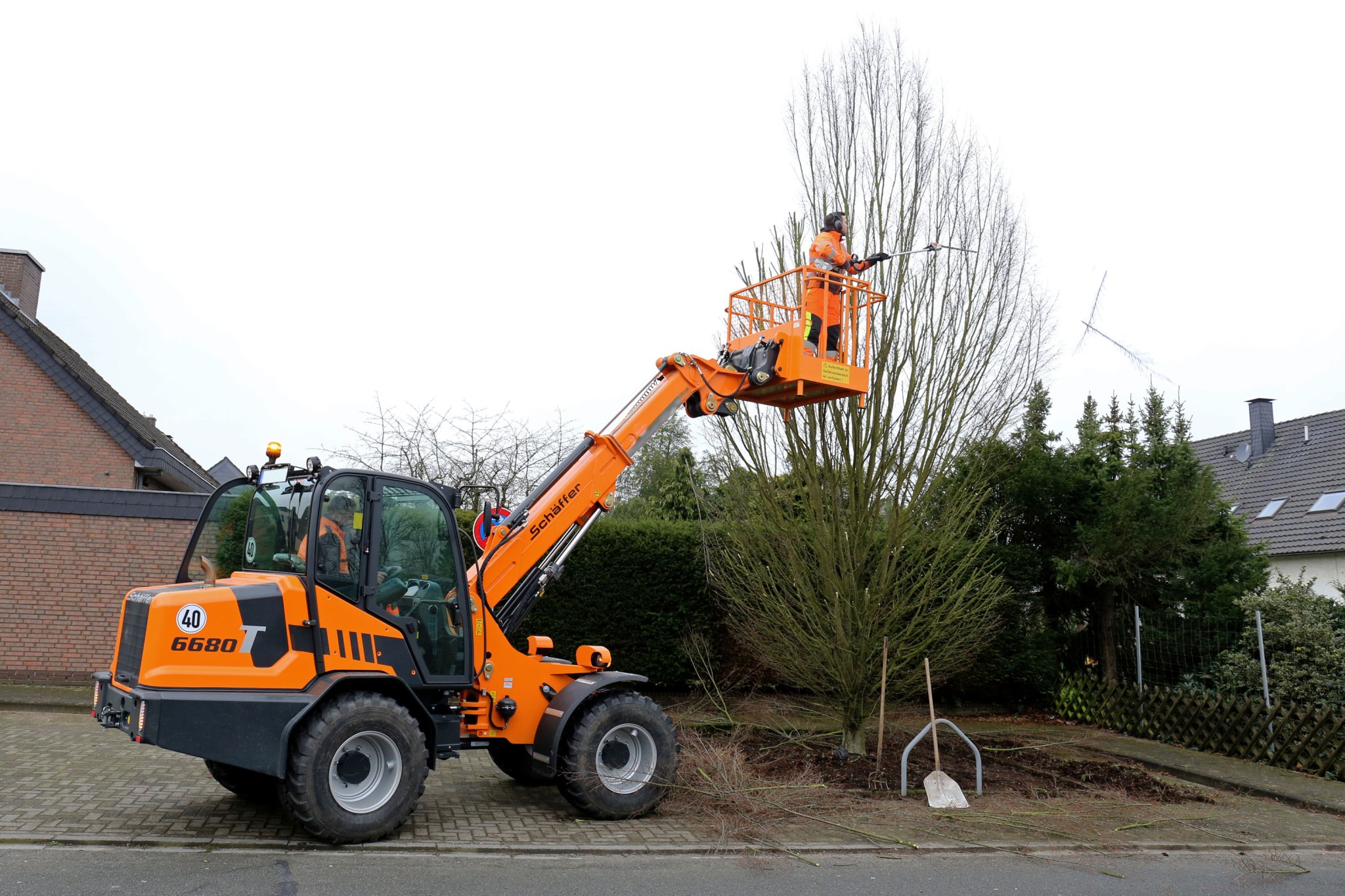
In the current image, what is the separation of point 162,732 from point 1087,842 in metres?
6.34

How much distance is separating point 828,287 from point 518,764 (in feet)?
16.1

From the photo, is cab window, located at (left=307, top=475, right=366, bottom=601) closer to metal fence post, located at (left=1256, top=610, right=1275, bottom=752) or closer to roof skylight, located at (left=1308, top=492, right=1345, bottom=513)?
metal fence post, located at (left=1256, top=610, right=1275, bottom=752)

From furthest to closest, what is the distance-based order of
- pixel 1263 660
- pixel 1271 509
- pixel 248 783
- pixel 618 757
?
pixel 1271 509, pixel 1263 660, pixel 618 757, pixel 248 783

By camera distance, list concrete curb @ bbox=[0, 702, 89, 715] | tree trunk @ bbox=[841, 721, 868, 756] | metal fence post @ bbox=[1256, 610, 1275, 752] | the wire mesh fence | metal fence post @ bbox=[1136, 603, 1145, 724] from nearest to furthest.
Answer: tree trunk @ bbox=[841, 721, 868, 756]
the wire mesh fence
metal fence post @ bbox=[1256, 610, 1275, 752]
concrete curb @ bbox=[0, 702, 89, 715]
metal fence post @ bbox=[1136, 603, 1145, 724]

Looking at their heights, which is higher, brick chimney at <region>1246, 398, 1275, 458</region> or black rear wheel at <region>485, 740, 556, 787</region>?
brick chimney at <region>1246, 398, 1275, 458</region>

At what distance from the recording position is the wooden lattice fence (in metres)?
10.1

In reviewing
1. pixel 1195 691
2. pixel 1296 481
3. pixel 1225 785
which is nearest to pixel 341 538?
pixel 1225 785

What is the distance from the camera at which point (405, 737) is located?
6344 millimetres

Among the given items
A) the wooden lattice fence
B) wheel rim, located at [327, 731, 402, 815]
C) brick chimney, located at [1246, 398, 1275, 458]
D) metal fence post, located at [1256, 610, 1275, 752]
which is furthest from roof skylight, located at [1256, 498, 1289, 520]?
wheel rim, located at [327, 731, 402, 815]

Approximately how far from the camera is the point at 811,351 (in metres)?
8.11

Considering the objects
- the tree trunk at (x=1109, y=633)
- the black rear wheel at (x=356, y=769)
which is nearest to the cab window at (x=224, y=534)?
the black rear wheel at (x=356, y=769)

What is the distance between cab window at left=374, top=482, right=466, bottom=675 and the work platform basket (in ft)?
9.52

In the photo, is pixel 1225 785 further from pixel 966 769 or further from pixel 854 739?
pixel 854 739

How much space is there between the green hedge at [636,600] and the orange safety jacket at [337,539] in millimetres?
6730
